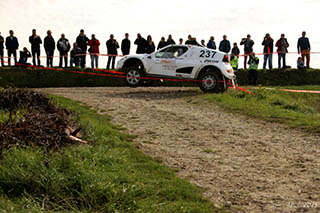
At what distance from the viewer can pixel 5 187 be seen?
5.98m

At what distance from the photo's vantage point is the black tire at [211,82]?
18.8 meters

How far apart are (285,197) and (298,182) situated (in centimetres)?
88

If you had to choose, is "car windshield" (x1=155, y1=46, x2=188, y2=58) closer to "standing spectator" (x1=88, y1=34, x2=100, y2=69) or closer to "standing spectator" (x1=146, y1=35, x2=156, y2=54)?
"standing spectator" (x1=146, y1=35, x2=156, y2=54)

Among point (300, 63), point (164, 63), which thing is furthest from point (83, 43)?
point (300, 63)

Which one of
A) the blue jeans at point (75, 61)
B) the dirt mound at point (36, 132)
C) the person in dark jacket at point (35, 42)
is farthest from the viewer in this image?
the blue jeans at point (75, 61)

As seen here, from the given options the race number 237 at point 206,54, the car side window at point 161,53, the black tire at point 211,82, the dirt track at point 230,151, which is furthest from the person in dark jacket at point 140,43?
the dirt track at point 230,151

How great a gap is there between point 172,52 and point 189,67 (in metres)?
0.94

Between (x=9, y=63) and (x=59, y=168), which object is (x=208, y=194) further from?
(x=9, y=63)

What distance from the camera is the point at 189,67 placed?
19031 millimetres

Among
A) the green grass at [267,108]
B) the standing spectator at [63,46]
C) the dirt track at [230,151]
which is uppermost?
the standing spectator at [63,46]

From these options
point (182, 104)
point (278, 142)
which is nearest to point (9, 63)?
point (182, 104)

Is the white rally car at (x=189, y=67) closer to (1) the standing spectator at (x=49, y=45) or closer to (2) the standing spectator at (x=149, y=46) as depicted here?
(2) the standing spectator at (x=149, y=46)

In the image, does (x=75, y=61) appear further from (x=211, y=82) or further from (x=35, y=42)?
(x=211, y=82)

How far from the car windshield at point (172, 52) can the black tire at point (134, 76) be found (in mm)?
1167
